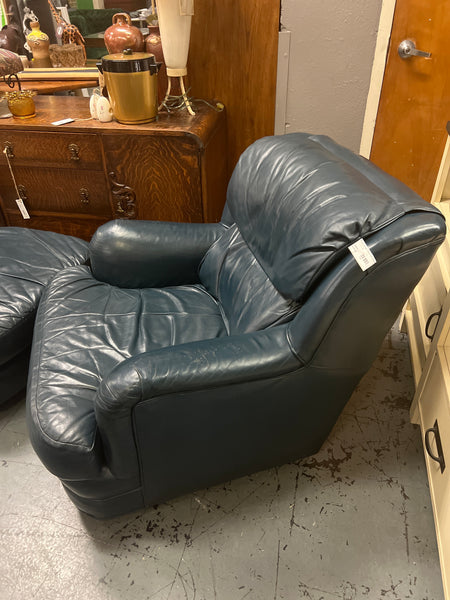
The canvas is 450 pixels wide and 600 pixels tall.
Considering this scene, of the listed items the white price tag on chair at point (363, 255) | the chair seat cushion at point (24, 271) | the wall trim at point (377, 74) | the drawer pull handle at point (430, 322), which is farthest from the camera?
the wall trim at point (377, 74)

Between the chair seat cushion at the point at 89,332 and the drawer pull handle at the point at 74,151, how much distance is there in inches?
23.4

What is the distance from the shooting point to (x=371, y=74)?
198 centimetres

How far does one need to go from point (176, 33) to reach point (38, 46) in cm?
82

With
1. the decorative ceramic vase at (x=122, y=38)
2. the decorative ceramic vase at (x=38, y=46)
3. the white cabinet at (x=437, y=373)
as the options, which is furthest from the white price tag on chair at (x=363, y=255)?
the decorative ceramic vase at (x=38, y=46)

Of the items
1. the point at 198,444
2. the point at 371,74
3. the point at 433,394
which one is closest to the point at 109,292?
the point at 198,444

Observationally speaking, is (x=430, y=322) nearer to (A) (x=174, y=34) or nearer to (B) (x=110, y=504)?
(B) (x=110, y=504)

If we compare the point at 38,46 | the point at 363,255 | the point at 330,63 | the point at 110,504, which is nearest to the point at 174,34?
the point at 330,63

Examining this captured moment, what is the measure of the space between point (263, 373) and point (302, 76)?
159cm

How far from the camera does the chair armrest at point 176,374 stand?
987mm

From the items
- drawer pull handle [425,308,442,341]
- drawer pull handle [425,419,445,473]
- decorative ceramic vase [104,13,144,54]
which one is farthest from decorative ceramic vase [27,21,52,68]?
drawer pull handle [425,419,445,473]

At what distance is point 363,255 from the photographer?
0.95 m

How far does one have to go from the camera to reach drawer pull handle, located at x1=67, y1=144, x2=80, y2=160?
1928 millimetres

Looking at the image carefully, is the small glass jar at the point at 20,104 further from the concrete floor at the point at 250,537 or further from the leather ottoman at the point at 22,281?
the concrete floor at the point at 250,537

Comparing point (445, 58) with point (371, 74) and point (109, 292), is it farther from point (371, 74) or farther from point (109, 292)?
point (109, 292)
